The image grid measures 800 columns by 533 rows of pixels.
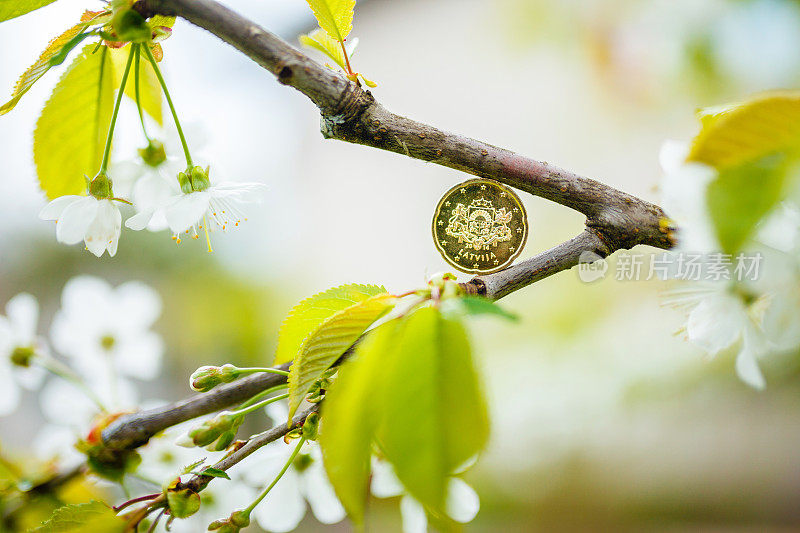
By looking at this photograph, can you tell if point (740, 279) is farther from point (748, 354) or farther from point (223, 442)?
point (223, 442)

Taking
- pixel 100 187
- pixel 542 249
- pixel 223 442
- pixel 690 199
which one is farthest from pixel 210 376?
pixel 542 249

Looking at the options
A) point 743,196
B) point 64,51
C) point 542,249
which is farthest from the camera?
point 542,249

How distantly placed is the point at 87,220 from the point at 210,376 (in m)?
0.13

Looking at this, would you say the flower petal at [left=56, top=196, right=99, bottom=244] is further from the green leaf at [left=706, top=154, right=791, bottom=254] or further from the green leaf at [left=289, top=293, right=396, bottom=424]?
the green leaf at [left=706, top=154, right=791, bottom=254]

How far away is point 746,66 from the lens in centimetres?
143

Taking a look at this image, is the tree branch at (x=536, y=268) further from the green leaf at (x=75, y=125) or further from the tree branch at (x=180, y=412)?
the green leaf at (x=75, y=125)

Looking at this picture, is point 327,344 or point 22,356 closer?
point 327,344

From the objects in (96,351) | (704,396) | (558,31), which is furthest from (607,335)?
(96,351)

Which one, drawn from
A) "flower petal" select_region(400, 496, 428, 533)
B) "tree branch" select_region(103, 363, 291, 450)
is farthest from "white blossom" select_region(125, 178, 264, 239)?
"flower petal" select_region(400, 496, 428, 533)

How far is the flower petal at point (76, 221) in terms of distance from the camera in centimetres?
Answer: 34

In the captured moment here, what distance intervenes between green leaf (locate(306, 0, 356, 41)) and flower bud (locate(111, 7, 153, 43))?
87 mm

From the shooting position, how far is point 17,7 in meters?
0.27

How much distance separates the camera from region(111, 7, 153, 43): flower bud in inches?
10.5

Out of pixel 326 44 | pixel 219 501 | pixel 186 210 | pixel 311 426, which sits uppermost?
pixel 326 44
